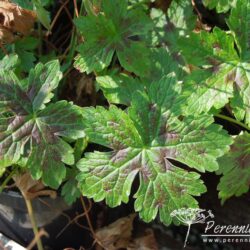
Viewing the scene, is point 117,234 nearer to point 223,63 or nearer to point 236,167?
point 236,167

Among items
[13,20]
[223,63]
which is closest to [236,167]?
[223,63]

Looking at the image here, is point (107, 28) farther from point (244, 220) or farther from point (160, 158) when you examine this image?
point (244, 220)

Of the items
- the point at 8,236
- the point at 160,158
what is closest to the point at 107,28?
the point at 160,158

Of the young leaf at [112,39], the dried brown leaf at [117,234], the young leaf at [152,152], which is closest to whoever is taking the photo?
the young leaf at [152,152]

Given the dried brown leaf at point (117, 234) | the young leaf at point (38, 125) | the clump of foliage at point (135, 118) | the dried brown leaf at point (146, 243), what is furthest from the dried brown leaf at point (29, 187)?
the dried brown leaf at point (146, 243)

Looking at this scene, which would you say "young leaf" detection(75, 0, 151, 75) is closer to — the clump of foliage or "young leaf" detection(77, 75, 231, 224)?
the clump of foliage

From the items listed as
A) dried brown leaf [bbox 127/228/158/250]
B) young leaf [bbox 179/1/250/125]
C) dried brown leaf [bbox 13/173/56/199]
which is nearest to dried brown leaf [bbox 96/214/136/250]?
dried brown leaf [bbox 127/228/158/250]

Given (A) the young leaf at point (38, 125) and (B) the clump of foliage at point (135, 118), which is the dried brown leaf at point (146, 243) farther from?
(A) the young leaf at point (38, 125)
